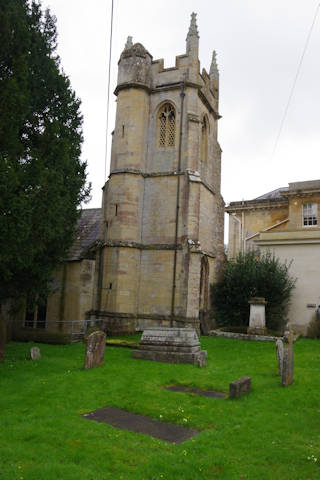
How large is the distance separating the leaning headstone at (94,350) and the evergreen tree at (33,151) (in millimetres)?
2755

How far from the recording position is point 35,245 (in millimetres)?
11086

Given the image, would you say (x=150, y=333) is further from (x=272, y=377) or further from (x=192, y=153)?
(x=192, y=153)

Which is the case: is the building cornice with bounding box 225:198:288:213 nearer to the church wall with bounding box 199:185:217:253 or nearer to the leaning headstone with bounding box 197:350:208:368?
the church wall with bounding box 199:185:217:253

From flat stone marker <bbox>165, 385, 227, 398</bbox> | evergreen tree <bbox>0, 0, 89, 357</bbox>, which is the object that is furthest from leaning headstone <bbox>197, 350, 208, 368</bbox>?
evergreen tree <bbox>0, 0, 89, 357</bbox>

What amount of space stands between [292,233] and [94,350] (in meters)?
14.1

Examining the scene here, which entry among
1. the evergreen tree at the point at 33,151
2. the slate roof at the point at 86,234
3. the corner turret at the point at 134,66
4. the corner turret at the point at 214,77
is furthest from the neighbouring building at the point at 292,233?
the evergreen tree at the point at 33,151

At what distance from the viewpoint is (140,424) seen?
679 centimetres

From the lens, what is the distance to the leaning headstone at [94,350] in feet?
37.1

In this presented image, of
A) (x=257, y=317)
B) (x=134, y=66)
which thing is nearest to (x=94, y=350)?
(x=257, y=317)

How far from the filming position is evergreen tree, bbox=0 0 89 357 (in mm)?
10125

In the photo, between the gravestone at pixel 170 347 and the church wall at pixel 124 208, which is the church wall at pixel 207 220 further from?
the gravestone at pixel 170 347

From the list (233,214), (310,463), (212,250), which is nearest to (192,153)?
(212,250)

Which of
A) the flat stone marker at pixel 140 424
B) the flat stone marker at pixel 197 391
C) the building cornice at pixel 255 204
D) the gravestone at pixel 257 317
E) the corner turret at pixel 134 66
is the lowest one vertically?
the flat stone marker at pixel 140 424

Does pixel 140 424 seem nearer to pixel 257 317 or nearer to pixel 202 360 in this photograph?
pixel 202 360
